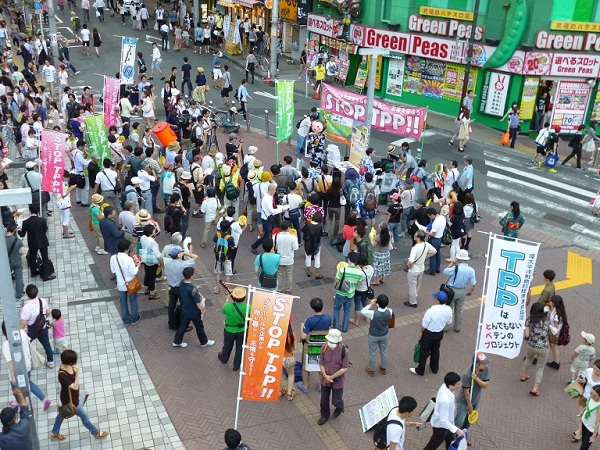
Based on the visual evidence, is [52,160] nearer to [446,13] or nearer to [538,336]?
[538,336]

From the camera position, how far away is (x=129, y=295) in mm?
11117

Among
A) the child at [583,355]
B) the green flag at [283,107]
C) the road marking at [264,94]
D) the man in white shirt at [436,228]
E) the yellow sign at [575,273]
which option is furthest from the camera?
the road marking at [264,94]

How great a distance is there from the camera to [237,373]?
409 inches

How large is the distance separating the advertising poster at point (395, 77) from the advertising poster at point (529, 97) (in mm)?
5783

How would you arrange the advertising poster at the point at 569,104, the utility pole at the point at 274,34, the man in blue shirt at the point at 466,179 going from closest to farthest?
the man in blue shirt at the point at 466,179, the advertising poster at the point at 569,104, the utility pole at the point at 274,34

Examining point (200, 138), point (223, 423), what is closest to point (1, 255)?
point (223, 423)

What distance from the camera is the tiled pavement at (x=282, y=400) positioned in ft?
30.1

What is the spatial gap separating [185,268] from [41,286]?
163 inches

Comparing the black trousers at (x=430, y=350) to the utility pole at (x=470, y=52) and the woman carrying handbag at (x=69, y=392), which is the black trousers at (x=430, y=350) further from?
the utility pole at (x=470, y=52)

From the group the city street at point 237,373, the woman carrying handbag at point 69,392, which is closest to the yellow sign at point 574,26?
the city street at point 237,373

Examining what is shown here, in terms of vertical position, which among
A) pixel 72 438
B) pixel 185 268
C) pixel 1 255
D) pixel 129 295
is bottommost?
pixel 72 438

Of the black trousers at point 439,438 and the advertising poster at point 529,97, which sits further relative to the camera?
the advertising poster at point 529,97

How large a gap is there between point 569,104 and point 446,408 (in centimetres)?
2043

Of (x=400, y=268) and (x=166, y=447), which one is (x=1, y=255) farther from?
(x=400, y=268)
